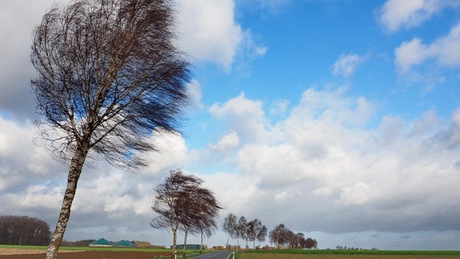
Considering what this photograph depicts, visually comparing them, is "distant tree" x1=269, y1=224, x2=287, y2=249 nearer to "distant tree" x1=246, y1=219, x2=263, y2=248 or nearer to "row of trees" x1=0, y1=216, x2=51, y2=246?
"distant tree" x1=246, y1=219, x2=263, y2=248

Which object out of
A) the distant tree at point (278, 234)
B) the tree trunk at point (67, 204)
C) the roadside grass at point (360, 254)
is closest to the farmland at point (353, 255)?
the roadside grass at point (360, 254)

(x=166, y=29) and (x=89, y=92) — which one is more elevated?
(x=166, y=29)

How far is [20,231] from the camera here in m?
148

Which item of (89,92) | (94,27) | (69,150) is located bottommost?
(69,150)

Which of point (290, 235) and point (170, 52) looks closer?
point (170, 52)

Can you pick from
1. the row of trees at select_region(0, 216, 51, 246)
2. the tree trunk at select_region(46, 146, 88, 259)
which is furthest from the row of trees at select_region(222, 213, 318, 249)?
the tree trunk at select_region(46, 146, 88, 259)

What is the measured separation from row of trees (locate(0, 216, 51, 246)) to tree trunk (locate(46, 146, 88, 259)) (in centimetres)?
16144

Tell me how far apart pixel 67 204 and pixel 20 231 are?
16418cm

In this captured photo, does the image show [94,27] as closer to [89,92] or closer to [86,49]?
[86,49]

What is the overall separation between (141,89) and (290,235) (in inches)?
6794

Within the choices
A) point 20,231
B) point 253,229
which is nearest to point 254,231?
→ point 253,229

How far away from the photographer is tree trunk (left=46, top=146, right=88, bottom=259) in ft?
29.1

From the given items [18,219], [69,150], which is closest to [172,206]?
[69,150]

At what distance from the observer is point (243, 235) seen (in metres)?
146
